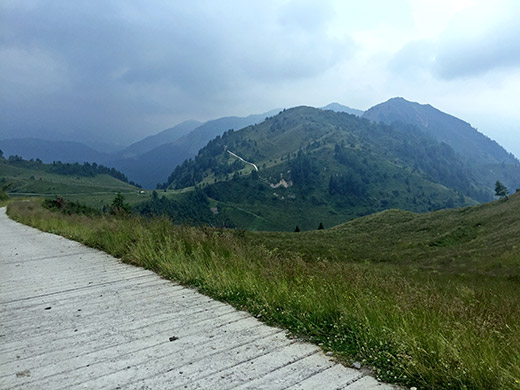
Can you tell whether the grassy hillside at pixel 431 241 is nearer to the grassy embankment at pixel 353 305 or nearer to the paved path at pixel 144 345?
the grassy embankment at pixel 353 305

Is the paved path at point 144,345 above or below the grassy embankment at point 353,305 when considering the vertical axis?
below

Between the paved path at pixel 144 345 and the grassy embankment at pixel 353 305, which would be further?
the paved path at pixel 144 345

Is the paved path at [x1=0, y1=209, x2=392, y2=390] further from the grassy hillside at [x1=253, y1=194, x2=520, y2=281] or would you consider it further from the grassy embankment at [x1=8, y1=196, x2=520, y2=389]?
the grassy hillside at [x1=253, y1=194, x2=520, y2=281]

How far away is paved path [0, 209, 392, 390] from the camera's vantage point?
3.01m

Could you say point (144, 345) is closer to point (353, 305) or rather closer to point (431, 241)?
point (353, 305)

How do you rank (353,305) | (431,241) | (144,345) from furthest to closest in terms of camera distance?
(431,241)
(353,305)
(144,345)

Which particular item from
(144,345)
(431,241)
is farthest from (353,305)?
(431,241)

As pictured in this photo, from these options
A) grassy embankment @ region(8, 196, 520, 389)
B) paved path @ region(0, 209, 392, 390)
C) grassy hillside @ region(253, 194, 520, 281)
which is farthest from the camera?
grassy hillside @ region(253, 194, 520, 281)

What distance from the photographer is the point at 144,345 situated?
373 centimetres

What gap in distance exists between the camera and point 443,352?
2.95m

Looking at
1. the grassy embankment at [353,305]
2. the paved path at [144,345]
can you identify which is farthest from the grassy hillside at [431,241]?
the paved path at [144,345]

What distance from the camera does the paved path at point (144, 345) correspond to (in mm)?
3014

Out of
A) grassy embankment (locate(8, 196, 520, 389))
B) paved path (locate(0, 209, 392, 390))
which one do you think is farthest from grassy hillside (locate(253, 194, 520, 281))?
paved path (locate(0, 209, 392, 390))

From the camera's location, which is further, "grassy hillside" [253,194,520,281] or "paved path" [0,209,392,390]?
"grassy hillside" [253,194,520,281]
